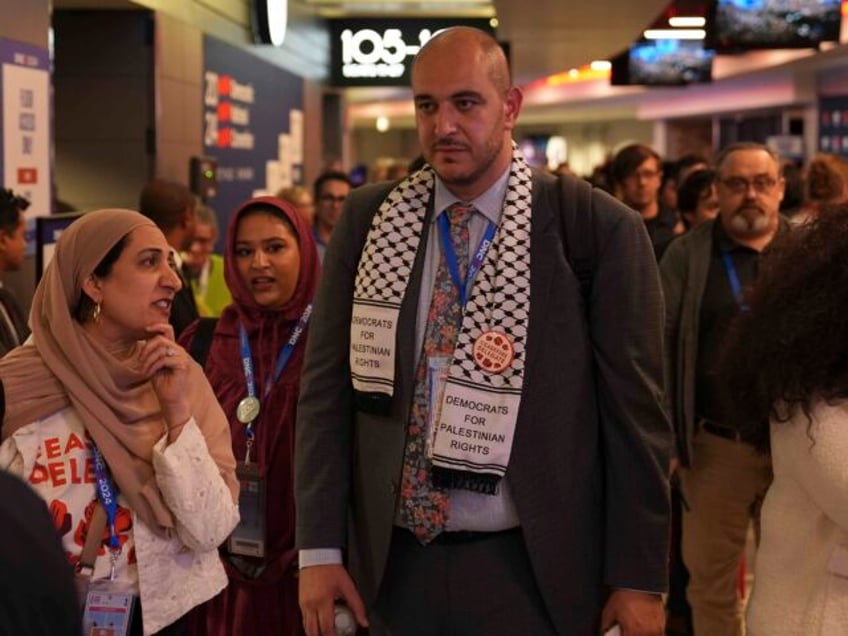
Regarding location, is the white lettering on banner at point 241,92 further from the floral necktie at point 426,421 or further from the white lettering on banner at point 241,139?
the floral necktie at point 426,421

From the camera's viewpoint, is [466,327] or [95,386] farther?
[95,386]

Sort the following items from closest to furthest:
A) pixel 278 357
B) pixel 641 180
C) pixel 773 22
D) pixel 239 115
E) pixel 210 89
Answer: pixel 278 357 < pixel 641 180 < pixel 210 89 < pixel 239 115 < pixel 773 22

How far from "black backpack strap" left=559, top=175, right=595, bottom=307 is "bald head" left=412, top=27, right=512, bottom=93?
10.2 inches

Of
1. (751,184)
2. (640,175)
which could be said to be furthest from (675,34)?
(751,184)

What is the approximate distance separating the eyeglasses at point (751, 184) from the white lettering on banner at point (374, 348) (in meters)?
2.63

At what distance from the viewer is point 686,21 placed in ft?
48.4

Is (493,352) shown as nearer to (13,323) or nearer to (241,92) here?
(13,323)

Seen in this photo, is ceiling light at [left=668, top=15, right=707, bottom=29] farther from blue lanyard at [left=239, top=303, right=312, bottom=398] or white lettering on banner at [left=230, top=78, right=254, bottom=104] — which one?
blue lanyard at [left=239, top=303, right=312, bottom=398]

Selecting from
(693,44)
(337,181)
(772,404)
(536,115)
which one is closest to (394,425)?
(772,404)

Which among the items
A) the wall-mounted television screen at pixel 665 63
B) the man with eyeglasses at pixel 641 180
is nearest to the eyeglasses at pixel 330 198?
the man with eyeglasses at pixel 641 180

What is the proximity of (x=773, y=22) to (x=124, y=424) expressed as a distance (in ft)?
33.1

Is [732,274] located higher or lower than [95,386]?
higher

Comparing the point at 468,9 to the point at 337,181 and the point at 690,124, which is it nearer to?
the point at 337,181

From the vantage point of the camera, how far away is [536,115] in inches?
1517
